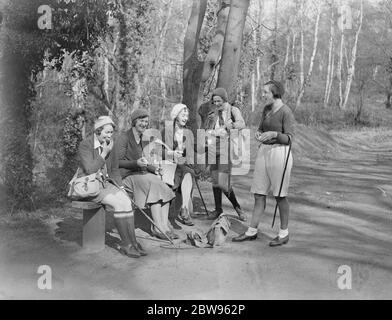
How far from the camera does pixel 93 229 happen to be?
218 inches

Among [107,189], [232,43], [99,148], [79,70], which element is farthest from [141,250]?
[79,70]

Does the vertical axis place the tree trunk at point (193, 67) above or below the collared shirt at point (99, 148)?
above

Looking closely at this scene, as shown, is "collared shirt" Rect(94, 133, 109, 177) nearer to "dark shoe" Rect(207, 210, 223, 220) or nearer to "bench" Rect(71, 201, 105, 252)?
"bench" Rect(71, 201, 105, 252)

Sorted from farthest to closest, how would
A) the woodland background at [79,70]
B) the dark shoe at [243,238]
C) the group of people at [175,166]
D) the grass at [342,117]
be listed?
1. the grass at [342,117]
2. the woodland background at [79,70]
3. the dark shoe at [243,238]
4. the group of people at [175,166]

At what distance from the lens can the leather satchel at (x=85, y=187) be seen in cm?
519

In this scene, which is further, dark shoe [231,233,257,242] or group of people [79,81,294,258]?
dark shoe [231,233,257,242]

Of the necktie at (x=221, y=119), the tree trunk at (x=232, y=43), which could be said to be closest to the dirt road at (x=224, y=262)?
the necktie at (x=221, y=119)

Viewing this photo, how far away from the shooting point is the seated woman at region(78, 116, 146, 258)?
208 inches

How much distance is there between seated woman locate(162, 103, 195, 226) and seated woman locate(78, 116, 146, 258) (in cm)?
125

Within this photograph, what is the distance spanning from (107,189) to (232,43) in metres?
4.65

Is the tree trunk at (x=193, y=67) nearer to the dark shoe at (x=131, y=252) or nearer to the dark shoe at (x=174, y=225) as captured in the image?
the dark shoe at (x=174, y=225)

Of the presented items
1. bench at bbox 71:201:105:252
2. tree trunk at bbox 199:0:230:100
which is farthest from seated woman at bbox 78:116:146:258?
tree trunk at bbox 199:0:230:100

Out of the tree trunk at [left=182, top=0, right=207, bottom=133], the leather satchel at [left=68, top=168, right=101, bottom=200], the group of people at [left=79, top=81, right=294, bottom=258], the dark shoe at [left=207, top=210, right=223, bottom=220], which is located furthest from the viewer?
the tree trunk at [left=182, top=0, right=207, bottom=133]

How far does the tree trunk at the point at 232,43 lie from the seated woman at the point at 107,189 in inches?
160
